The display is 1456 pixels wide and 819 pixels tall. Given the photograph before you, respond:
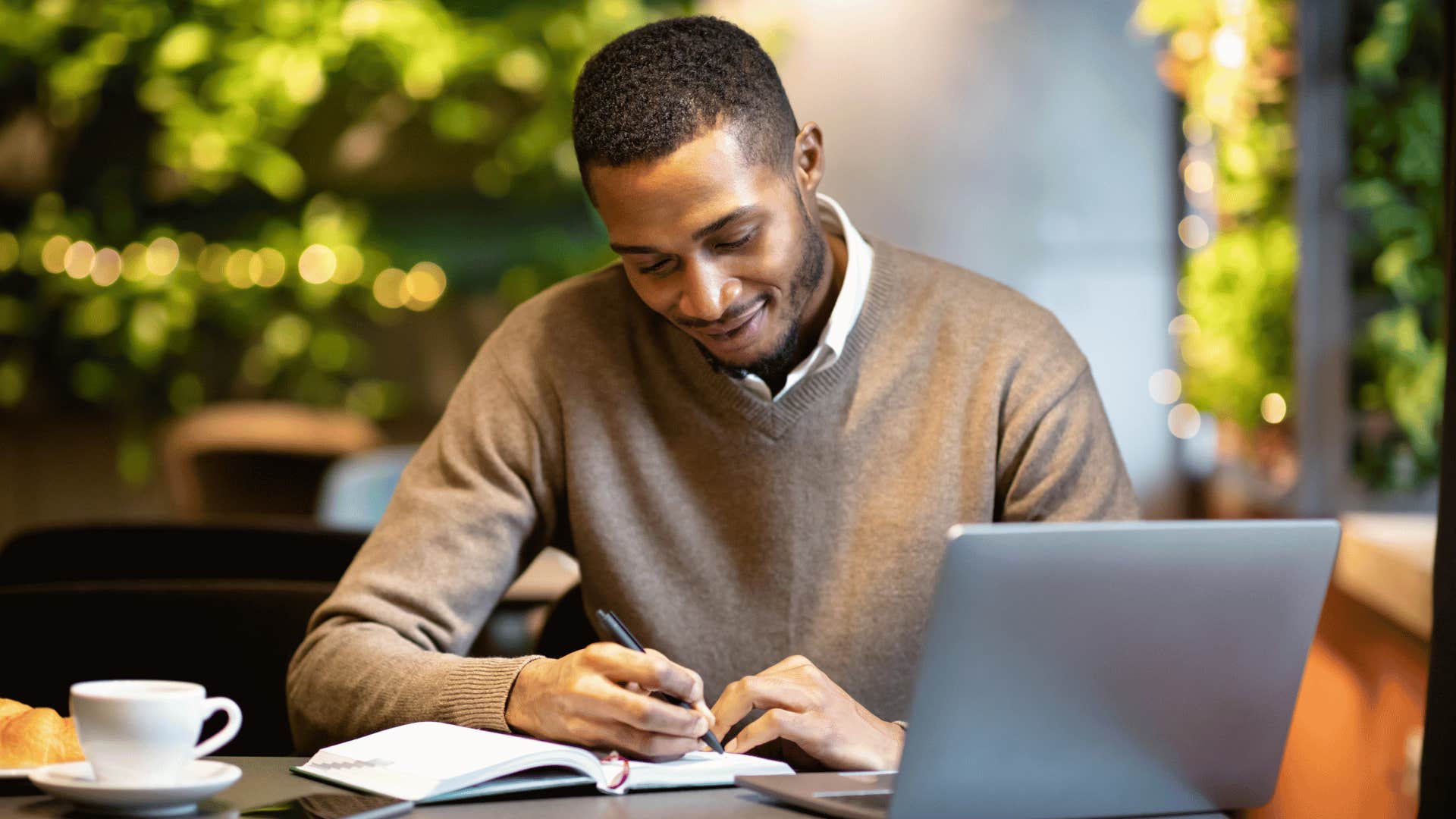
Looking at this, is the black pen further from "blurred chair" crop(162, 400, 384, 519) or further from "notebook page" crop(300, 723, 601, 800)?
"blurred chair" crop(162, 400, 384, 519)

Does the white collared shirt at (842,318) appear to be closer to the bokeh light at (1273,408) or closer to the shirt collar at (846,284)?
the shirt collar at (846,284)

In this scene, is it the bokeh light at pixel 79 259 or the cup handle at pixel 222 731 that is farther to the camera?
the bokeh light at pixel 79 259

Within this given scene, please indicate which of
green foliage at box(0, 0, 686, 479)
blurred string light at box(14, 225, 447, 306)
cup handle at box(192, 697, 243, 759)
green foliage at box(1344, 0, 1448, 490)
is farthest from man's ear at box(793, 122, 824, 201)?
blurred string light at box(14, 225, 447, 306)

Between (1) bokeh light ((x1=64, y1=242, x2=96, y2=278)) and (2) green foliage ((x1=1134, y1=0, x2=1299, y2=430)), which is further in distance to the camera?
(1) bokeh light ((x1=64, y1=242, x2=96, y2=278))

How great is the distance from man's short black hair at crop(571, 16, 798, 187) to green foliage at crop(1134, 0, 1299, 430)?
53.8 inches

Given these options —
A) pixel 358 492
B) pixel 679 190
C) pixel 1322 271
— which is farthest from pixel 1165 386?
pixel 679 190

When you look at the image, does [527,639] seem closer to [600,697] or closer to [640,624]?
[640,624]

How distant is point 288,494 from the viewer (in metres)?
3.12

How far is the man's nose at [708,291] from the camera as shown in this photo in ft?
4.44

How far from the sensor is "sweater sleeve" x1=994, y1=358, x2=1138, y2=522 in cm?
147

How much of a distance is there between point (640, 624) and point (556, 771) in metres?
0.52

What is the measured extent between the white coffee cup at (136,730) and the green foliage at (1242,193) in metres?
2.07

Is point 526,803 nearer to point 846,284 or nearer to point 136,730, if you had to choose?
point 136,730

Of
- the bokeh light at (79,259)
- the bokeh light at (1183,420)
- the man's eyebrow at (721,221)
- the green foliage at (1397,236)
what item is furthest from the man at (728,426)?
the bokeh light at (79,259)
